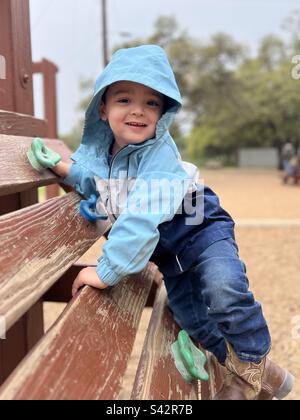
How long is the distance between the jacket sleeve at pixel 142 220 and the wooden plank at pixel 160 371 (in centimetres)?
27

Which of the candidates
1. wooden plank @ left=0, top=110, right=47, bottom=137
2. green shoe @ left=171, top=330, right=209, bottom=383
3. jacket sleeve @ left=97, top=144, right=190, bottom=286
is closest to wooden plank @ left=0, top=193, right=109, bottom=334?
jacket sleeve @ left=97, top=144, right=190, bottom=286

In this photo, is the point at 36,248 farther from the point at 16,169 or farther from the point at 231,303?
the point at 231,303

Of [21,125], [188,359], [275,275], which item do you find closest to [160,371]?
[188,359]

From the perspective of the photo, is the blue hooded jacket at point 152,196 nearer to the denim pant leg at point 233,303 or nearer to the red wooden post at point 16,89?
the denim pant leg at point 233,303

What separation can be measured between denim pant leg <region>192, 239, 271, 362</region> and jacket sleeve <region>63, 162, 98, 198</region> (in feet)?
1.87

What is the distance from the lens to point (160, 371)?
1288 mm

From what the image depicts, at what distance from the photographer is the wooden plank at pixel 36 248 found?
2.94ft

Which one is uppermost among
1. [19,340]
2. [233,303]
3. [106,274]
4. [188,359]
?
[106,274]

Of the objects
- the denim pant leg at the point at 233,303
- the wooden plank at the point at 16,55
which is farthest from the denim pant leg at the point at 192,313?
the wooden plank at the point at 16,55

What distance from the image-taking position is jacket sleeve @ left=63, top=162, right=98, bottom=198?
5.69ft

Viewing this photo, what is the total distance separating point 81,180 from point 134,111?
40 cm

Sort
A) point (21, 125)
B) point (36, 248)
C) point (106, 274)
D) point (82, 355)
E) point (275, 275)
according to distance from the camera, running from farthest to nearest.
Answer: point (275, 275), point (21, 125), point (106, 274), point (36, 248), point (82, 355)

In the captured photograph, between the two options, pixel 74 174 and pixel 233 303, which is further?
pixel 74 174
